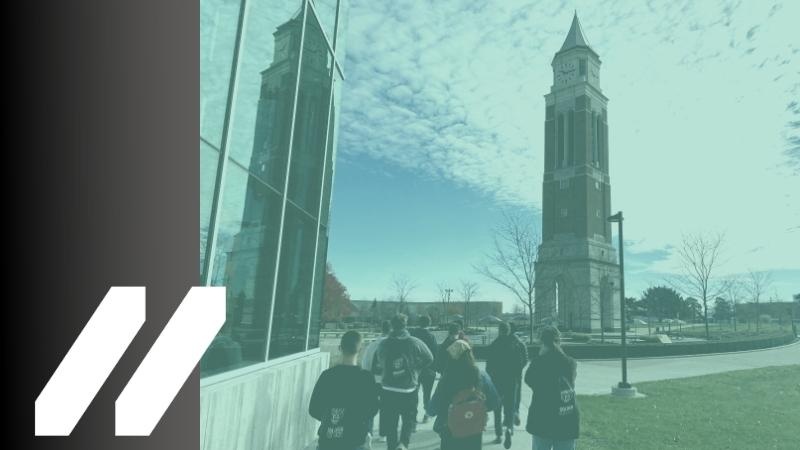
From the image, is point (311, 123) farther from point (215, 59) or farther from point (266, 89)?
point (215, 59)

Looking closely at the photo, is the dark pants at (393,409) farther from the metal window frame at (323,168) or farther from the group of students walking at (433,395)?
the metal window frame at (323,168)

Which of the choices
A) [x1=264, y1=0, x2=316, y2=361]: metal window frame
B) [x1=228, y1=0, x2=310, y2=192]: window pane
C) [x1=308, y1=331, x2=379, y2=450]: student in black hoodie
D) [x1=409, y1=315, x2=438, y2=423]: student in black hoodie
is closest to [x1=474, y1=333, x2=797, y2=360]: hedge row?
[x1=409, y1=315, x2=438, y2=423]: student in black hoodie

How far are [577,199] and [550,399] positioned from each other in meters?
55.1

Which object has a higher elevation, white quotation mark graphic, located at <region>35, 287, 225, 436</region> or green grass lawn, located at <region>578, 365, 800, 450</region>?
white quotation mark graphic, located at <region>35, 287, 225, 436</region>

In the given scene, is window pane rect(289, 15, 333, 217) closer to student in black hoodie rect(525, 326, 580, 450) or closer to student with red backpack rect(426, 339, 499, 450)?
student with red backpack rect(426, 339, 499, 450)

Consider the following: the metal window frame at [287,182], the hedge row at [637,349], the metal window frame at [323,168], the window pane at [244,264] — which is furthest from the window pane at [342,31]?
the hedge row at [637,349]

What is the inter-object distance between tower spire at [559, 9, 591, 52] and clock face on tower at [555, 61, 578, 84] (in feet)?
6.41

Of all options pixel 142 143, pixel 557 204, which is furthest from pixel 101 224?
pixel 557 204

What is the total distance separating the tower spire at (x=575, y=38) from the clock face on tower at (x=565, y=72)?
1.95 metres

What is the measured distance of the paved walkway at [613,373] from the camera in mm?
7455

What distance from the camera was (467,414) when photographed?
492 cm

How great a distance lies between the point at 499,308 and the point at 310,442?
10293 centimetres

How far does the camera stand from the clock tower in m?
51.5

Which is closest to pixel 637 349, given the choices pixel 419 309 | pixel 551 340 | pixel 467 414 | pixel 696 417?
pixel 696 417
